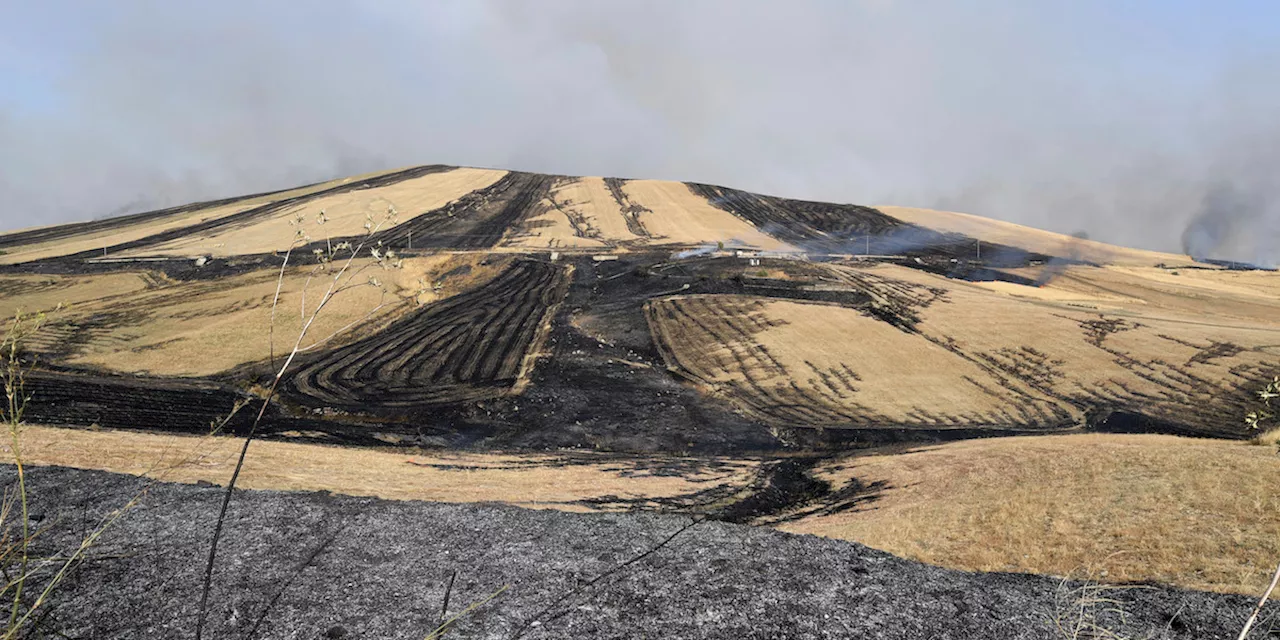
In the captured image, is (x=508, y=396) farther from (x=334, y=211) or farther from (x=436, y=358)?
(x=334, y=211)

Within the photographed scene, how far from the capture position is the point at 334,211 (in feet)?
293

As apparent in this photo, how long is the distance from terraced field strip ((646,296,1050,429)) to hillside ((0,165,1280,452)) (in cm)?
18

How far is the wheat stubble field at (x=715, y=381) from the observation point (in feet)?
49.8

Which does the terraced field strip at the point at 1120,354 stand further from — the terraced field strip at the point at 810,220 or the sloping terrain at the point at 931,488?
the terraced field strip at the point at 810,220

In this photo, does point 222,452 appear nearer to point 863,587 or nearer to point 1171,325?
point 863,587

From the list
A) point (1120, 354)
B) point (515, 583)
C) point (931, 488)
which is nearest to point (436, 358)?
point (931, 488)

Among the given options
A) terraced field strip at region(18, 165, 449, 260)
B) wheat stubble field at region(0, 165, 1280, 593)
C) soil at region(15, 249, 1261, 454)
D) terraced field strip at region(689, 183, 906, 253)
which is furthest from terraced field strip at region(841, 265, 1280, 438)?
terraced field strip at region(18, 165, 449, 260)

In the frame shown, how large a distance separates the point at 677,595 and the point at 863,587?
96.2 inches

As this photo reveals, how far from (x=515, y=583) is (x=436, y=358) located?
3379cm

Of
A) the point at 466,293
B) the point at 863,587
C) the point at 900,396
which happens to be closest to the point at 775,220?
the point at 466,293

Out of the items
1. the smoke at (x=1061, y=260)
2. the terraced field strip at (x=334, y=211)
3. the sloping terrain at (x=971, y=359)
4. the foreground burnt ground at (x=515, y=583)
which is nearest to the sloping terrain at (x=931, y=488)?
the foreground burnt ground at (x=515, y=583)

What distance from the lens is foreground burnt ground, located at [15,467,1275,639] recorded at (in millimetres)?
8320

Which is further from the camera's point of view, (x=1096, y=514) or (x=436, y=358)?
(x=436, y=358)

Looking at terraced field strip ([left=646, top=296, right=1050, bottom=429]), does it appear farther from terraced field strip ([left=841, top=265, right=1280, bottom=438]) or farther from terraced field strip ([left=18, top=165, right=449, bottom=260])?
terraced field strip ([left=18, top=165, right=449, bottom=260])
